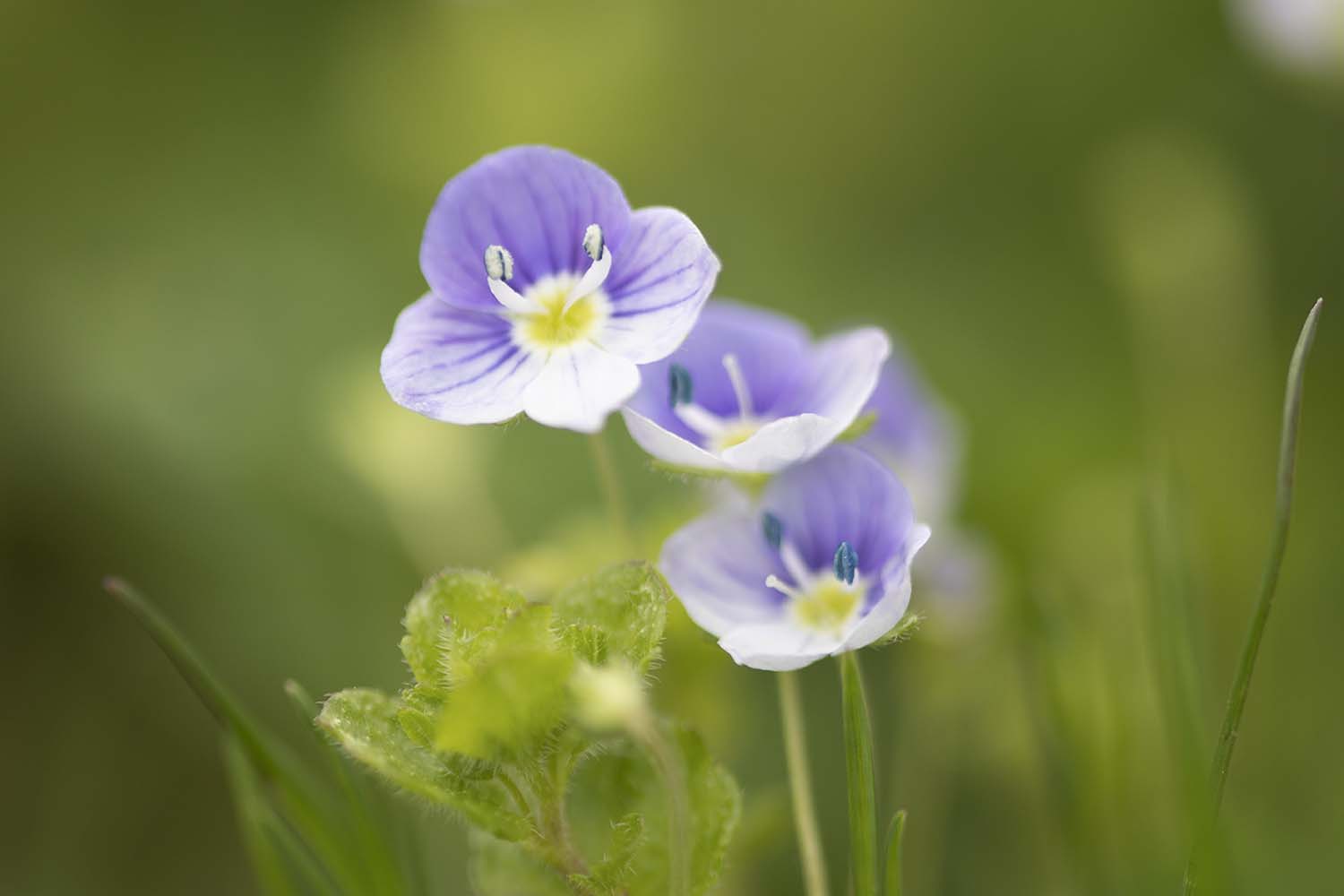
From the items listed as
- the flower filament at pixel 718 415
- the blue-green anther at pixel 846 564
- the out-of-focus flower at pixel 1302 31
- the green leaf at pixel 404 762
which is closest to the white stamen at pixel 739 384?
the flower filament at pixel 718 415

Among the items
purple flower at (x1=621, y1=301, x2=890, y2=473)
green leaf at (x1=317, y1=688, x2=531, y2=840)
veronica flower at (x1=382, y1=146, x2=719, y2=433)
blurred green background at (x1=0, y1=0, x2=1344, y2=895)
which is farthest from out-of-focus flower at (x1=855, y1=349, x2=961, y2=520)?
green leaf at (x1=317, y1=688, x2=531, y2=840)

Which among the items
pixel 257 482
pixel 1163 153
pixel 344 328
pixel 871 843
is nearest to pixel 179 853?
pixel 257 482

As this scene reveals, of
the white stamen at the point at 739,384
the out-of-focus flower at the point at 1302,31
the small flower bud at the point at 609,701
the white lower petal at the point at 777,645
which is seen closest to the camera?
the small flower bud at the point at 609,701

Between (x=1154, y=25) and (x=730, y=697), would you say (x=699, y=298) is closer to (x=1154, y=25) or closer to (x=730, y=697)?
(x=730, y=697)

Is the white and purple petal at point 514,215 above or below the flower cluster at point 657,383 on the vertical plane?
above

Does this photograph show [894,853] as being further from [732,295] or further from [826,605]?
[732,295]

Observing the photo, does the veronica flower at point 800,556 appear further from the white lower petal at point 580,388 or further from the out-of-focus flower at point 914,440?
the out-of-focus flower at point 914,440

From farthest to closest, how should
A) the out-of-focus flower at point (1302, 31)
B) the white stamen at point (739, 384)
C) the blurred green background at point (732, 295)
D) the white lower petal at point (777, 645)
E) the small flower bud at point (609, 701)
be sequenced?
the out-of-focus flower at point (1302, 31), the blurred green background at point (732, 295), the white stamen at point (739, 384), the white lower petal at point (777, 645), the small flower bud at point (609, 701)
